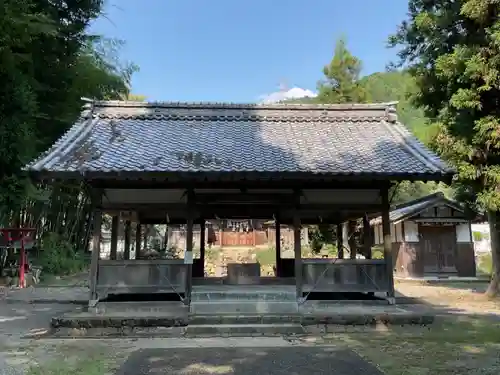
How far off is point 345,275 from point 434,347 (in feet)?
7.62

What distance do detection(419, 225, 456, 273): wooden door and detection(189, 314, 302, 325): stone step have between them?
11.9m

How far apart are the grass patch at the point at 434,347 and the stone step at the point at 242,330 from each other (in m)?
0.76

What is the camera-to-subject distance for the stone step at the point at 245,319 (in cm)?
712

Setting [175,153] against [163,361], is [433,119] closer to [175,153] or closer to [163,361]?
[175,153]

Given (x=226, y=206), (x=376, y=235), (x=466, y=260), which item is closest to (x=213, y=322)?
(x=226, y=206)

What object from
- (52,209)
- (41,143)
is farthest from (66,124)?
(52,209)

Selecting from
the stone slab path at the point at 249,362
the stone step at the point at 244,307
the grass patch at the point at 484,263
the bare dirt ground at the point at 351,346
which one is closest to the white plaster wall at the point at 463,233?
the grass patch at the point at 484,263

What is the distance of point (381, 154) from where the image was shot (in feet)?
27.3

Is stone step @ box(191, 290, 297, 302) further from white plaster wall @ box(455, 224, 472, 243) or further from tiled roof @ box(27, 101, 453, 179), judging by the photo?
white plaster wall @ box(455, 224, 472, 243)

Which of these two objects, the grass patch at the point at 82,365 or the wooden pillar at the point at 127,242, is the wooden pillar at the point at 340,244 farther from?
the grass patch at the point at 82,365

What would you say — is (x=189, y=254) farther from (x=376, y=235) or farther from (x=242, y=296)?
(x=376, y=235)

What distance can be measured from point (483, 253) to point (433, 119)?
17.5 metres

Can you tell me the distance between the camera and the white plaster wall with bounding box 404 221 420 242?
17172 mm

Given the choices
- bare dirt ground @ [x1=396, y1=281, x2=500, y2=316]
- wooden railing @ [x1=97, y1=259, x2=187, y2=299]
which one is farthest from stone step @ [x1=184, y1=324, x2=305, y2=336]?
bare dirt ground @ [x1=396, y1=281, x2=500, y2=316]
